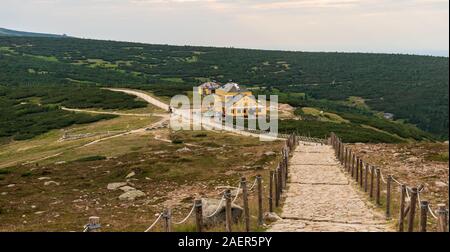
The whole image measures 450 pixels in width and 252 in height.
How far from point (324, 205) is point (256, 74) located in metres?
145

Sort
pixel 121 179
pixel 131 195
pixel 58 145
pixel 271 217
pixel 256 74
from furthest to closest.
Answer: pixel 256 74, pixel 58 145, pixel 121 179, pixel 131 195, pixel 271 217

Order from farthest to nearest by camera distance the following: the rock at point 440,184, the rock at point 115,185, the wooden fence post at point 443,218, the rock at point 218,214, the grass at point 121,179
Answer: the rock at point 115,185, the rock at point 440,184, the grass at point 121,179, the rock at point 218,214, the wooden fence post at point 443,218

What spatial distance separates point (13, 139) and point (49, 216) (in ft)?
134

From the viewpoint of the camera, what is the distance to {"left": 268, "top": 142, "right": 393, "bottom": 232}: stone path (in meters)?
13.7

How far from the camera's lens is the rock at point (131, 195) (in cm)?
2390

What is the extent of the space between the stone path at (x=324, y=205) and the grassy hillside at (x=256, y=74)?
2546 inches

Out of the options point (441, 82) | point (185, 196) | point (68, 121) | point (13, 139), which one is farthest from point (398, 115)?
point (185, 196)

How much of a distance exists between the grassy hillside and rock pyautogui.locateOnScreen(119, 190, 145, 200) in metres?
64.3

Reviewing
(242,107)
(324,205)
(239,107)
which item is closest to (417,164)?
(324,205)

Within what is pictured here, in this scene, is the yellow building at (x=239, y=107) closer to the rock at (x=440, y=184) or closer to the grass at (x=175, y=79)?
the rock at (x=440, y=184)

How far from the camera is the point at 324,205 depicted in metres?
17.1

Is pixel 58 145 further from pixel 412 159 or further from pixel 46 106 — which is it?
pixel 46 106

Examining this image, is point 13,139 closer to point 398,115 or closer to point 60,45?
point 398,115

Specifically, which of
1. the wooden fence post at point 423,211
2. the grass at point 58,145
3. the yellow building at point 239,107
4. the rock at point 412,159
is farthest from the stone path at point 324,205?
the yellow building at point 239,107
